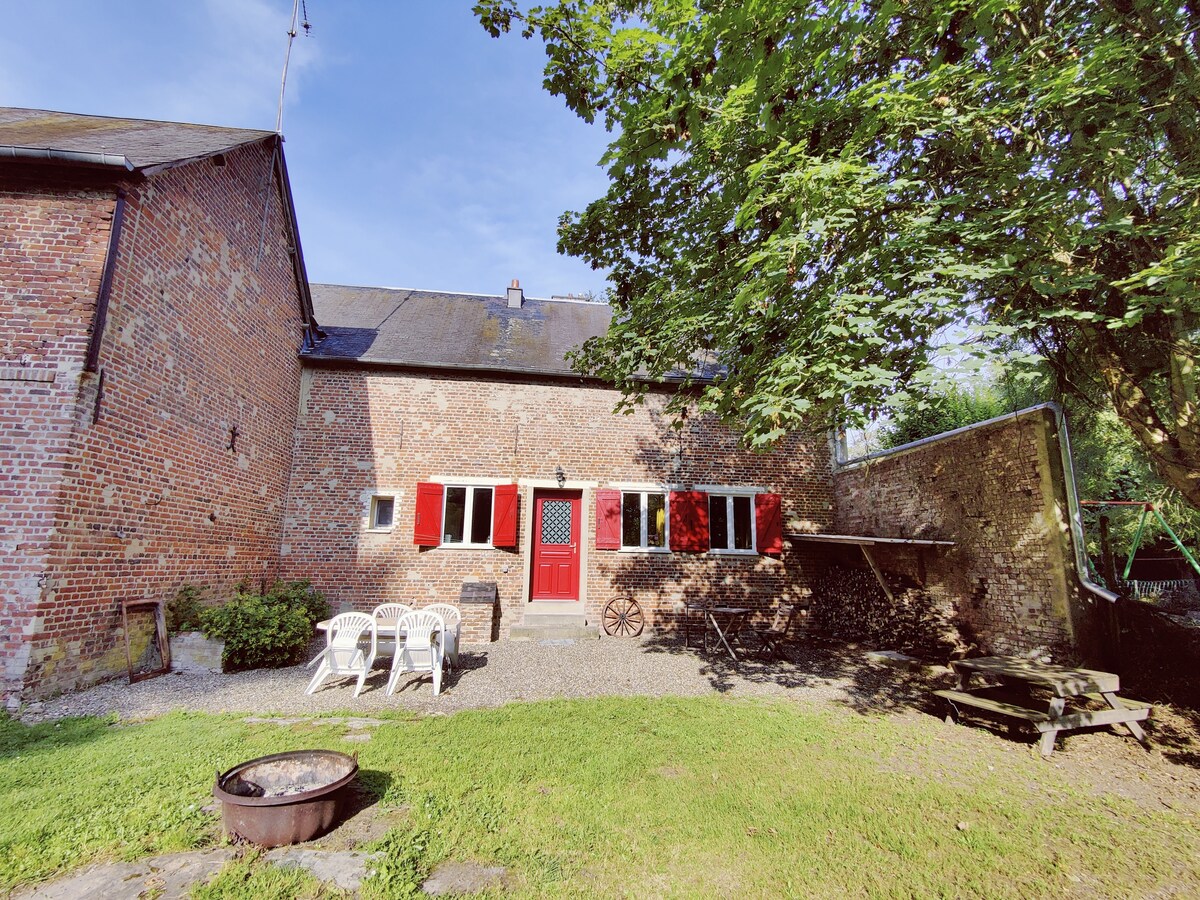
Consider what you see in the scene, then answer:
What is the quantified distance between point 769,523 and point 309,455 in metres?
9.03

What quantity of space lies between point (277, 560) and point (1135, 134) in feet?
40.9

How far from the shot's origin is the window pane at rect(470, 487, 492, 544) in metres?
9.83

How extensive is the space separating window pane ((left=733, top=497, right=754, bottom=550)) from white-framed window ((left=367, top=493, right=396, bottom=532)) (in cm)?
668

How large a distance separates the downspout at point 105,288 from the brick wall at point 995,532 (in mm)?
10927

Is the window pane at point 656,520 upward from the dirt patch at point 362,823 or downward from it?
upward

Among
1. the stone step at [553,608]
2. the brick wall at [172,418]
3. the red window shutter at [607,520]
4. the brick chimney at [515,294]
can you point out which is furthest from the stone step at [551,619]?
the brick chimney at [515,294]

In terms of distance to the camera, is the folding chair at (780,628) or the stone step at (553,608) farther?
the stone step at (553,608)

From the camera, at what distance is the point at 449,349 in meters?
10.6

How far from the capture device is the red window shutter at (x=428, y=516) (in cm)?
948

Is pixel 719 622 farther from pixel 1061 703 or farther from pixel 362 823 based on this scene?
pixel 362 823

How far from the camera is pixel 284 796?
2830 mm

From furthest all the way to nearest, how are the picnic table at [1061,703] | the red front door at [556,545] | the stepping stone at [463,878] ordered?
the red front door at [556,545] → the picnic table at [1061,703] → the stepping stone at [463,878]

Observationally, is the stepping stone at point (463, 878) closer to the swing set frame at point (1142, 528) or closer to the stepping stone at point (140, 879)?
the stepping stone at point (140, 879)

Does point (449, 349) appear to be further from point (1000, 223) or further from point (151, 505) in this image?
point (1000, 223)
